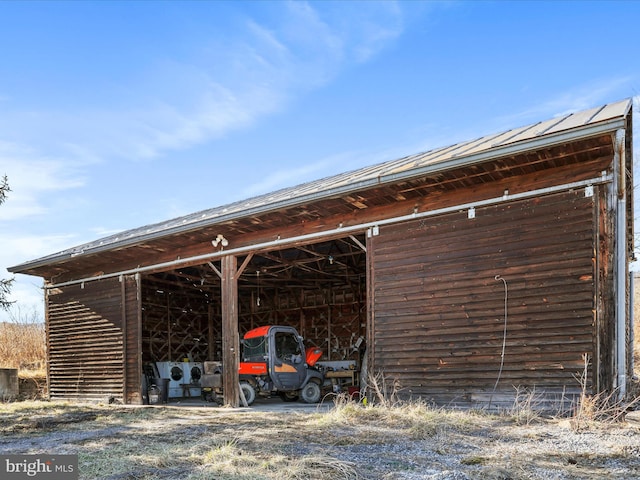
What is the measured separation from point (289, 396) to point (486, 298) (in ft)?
21.0

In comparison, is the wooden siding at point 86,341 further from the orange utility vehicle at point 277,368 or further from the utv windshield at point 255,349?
the orange utility vehicle at point 277,368

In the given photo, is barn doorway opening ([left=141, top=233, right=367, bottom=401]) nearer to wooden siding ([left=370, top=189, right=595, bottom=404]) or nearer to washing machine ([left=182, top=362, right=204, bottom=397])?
washing machine ([left=182, top=362, right=204, bottom=397])

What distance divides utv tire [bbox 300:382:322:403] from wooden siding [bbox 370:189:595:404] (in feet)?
13.6

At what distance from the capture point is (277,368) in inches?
508

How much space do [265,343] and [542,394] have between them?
6.68 meters

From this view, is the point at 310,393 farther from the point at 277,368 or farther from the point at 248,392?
the point at 248,392

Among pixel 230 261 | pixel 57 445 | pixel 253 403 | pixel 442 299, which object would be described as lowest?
pixel 253 403

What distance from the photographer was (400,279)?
9.41 metres

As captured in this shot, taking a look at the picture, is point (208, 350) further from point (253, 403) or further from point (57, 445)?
point (57, 445)

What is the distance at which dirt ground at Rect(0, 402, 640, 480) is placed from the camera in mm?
4891

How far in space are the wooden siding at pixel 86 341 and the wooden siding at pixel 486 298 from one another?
725cm

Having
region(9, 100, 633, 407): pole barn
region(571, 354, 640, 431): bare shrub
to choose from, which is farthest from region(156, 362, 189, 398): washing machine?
region(571, 354, 640, 431): bare shrub

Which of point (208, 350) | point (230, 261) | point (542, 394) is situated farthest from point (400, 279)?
point (208, 350)

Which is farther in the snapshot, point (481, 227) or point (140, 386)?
point (140, 386)
